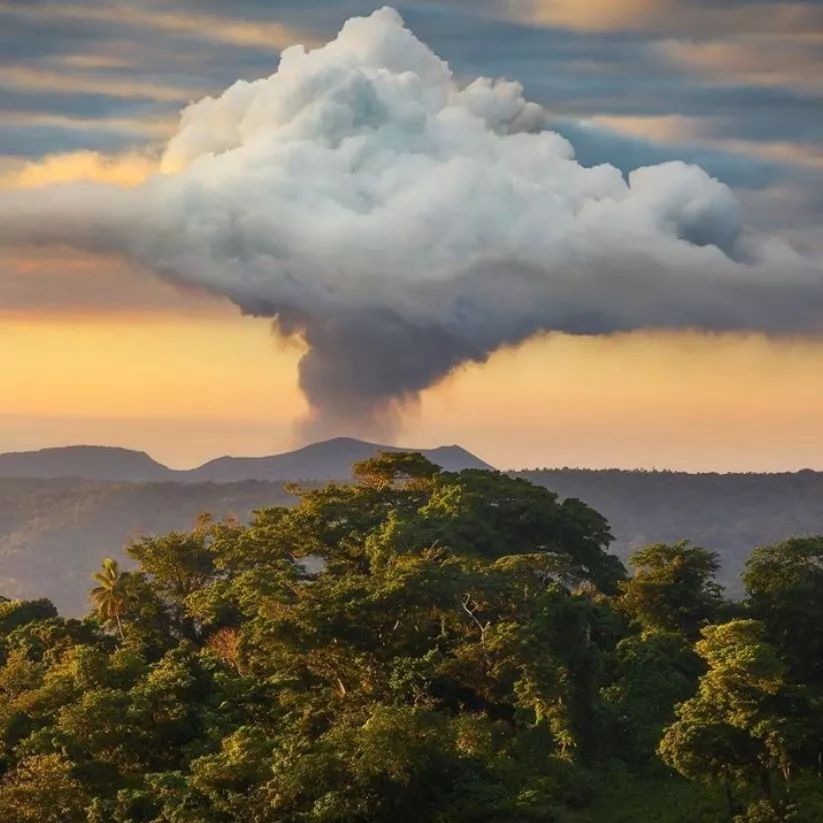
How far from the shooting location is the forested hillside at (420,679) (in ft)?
192

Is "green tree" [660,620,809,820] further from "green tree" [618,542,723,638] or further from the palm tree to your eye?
the palm tree

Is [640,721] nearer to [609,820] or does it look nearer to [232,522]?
[609,820]

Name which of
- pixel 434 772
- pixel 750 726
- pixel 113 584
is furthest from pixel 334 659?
pixel 113 584

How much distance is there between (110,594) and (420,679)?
29795mm

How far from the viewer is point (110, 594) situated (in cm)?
9412

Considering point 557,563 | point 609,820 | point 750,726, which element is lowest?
point 609,820

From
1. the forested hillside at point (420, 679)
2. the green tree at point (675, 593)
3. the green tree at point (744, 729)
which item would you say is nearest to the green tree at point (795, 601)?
the forested hillside at point (420, 679)

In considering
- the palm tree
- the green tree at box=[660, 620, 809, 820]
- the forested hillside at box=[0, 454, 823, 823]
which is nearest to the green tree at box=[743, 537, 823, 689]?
the forested hillside at box=[0, 454, 823, 823]

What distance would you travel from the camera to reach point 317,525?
88.0m

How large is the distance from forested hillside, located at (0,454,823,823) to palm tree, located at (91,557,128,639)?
156mm

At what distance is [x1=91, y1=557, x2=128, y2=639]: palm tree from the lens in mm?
93438

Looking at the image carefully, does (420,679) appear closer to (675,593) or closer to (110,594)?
(675,593)

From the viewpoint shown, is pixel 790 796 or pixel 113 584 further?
pixel 113 584

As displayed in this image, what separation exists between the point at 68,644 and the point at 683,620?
32.6m
